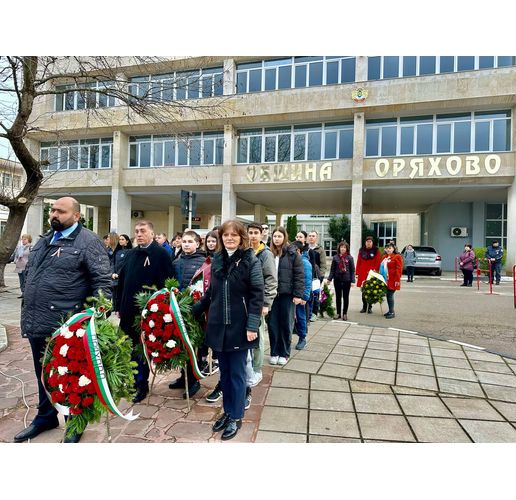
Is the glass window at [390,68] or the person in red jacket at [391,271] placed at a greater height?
the glass window at [390,68]

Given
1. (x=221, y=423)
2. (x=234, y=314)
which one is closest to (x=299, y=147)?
(x=234, y=314)

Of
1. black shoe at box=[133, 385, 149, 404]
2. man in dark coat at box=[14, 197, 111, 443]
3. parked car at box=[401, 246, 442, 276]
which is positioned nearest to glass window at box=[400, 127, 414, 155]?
parked car at box=[401, 246, 442, 276]

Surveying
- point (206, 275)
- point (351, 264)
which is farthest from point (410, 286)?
point (206, 275)

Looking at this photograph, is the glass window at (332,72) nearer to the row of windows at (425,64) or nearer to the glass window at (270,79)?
the row of windows at (425,64)

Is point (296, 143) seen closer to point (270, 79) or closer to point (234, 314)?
point (270, 79)

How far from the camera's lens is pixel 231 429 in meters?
2.93

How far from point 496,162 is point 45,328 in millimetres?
20877

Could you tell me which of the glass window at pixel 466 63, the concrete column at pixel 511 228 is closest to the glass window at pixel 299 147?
the glass window at pixel 466 63

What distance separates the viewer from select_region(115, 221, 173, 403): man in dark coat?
3.61m

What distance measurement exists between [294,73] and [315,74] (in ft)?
4.03

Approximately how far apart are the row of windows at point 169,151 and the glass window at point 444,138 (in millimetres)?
12099

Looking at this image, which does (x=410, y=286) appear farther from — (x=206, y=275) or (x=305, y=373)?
(x=206, y=275)

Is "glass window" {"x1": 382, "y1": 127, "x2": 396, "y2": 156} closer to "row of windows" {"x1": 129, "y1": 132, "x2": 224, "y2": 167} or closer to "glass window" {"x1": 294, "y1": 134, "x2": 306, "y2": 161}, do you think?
"glass window" {"x1": 294, "y1": 134, "x2": 306, "y2": 161}

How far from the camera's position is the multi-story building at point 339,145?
18.2 metres
